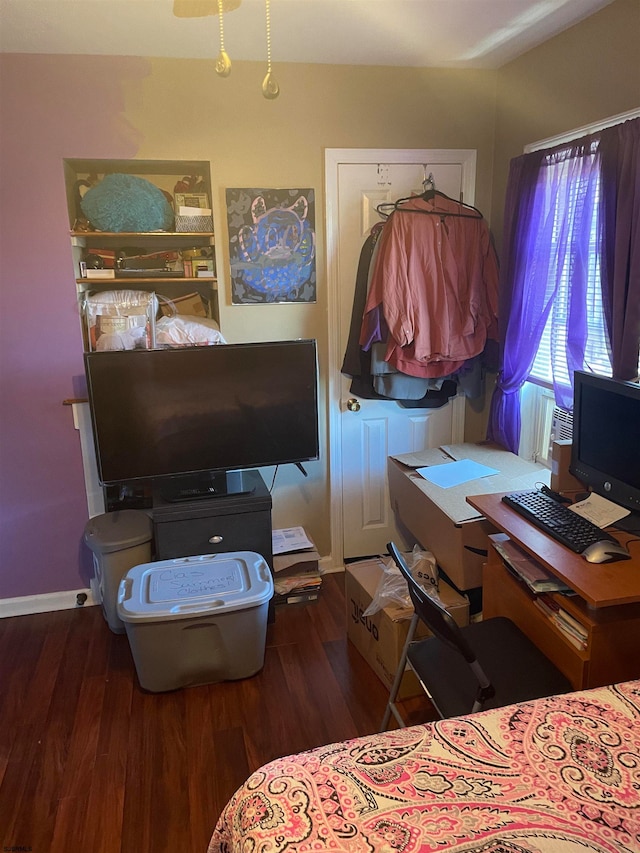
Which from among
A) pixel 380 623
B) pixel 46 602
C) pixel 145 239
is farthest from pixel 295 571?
pixel 145 239

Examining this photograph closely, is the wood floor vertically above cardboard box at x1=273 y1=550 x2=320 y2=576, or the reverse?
cardboard box at x1=273 y1=550 x2=320 y2=576

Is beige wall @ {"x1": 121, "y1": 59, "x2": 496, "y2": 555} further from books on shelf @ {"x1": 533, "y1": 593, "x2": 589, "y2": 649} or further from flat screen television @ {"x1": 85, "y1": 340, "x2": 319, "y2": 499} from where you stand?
books on shelf @ {"x1": 533, "y1": 593, "x2": 589, "y2": 649}

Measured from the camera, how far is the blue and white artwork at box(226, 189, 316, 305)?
277 centimetres

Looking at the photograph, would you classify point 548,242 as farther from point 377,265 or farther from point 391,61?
point 391,61

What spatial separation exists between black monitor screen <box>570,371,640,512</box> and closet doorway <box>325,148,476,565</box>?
1.18 metres

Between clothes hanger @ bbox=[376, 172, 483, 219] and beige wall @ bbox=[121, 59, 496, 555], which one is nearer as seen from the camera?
beige wall @ bbox=[121, 59, 496, 555]

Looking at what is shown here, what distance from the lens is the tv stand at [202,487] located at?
266 centimetres

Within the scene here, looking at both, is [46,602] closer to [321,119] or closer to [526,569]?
[526,569]

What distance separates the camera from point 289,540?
3.04m

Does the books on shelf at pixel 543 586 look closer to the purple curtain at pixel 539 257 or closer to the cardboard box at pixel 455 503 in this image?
the cardboard box at pixel 455 503

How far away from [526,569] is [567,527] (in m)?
0.18

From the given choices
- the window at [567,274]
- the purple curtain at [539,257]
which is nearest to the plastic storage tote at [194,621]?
the purple curtain at [539,257]

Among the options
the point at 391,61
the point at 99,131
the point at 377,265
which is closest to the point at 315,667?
the point at 377,265

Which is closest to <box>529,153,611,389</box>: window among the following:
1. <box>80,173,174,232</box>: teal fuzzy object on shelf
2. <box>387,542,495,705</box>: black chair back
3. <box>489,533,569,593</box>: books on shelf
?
<box>489,533,569,593</box>: books on shelf
